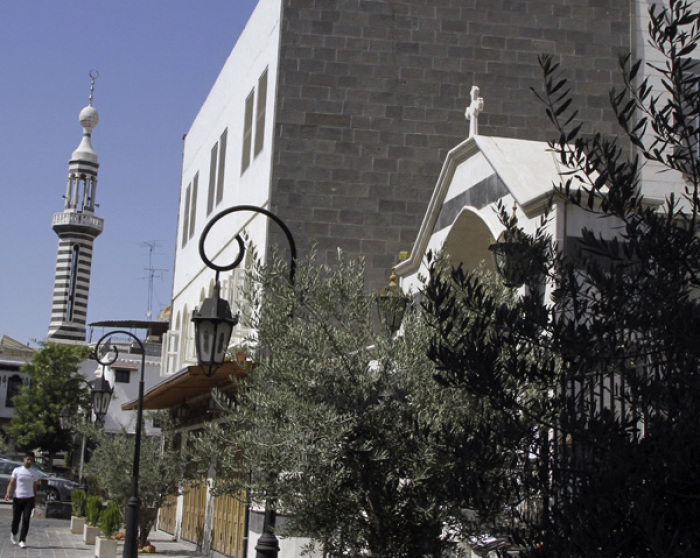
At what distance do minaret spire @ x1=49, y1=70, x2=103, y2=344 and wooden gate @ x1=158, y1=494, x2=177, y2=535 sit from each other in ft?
168

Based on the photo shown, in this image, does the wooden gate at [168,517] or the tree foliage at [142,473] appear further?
the wooden gate at [168,517]

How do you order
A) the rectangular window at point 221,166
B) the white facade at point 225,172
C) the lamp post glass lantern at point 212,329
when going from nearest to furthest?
the lamp post glass lantern at point 212,329 → the white facade at point 225,172 → the rectangular window at point 221,166

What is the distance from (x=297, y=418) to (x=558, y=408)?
110 inches

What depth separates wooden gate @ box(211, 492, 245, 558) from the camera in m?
17.9

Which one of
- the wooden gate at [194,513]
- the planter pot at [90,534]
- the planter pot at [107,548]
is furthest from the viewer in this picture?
the wooden gate at [194,513]

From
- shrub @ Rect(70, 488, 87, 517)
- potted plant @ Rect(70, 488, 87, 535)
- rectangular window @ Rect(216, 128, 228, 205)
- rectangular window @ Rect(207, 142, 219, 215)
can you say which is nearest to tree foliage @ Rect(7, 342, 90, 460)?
shrub @ Rect(70, 488, 87, 517)

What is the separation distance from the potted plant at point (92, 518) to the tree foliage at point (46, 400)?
2947 centimetres

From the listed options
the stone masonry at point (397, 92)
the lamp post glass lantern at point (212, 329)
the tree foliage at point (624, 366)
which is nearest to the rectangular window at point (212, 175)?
the stone masonry at point (397, 92)

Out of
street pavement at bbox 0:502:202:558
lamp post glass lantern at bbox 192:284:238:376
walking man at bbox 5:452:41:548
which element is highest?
lamp post glass lantern at bbox 192:284:238:376

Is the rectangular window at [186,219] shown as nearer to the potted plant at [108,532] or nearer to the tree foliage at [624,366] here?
the potted plant at [108,532]

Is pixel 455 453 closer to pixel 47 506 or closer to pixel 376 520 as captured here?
pixel 376 520

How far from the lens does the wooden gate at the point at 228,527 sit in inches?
703

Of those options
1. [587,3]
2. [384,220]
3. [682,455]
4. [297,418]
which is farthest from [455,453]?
[587,3]

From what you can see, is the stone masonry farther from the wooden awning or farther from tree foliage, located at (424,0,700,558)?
tree foliage, located at (424,0,700,558)
